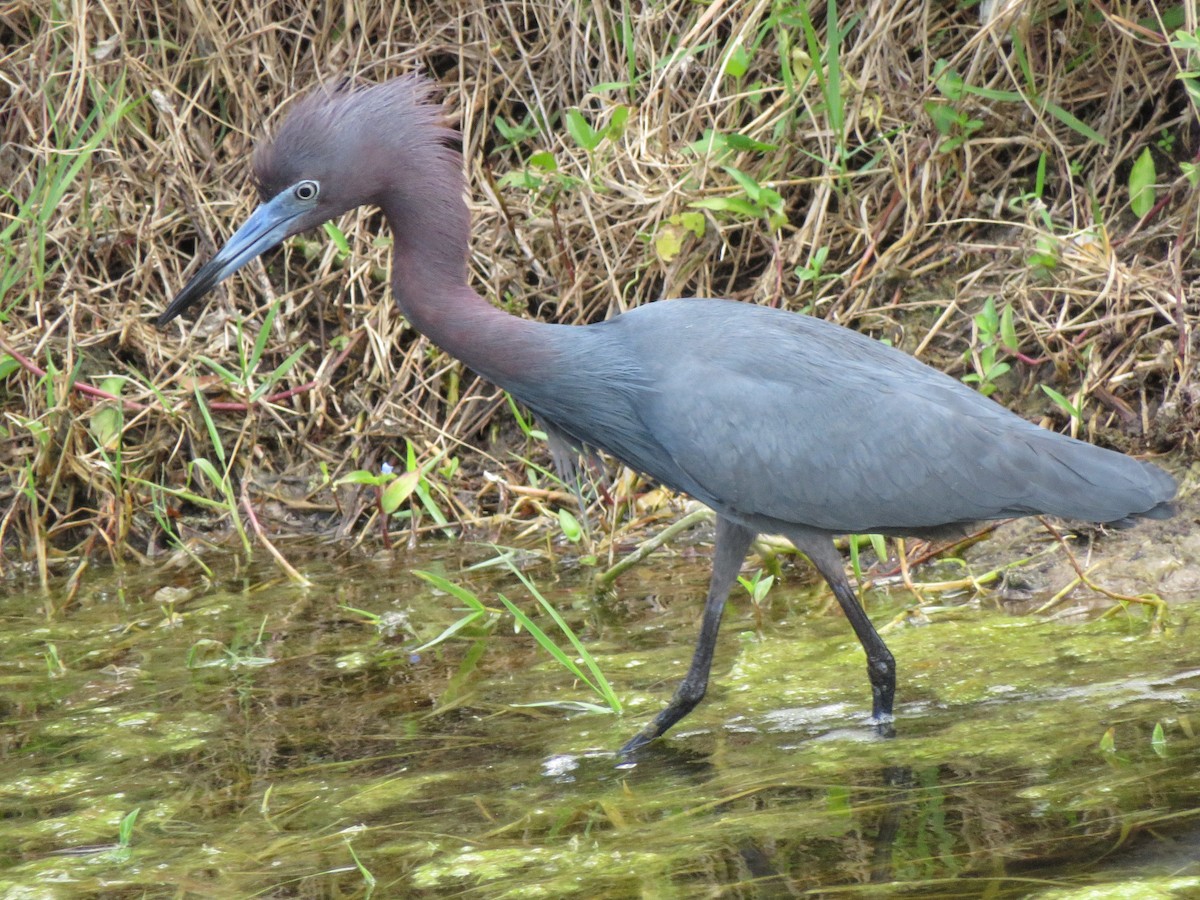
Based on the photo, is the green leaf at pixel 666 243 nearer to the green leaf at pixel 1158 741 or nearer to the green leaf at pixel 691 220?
the green leaf at pixel 691 220

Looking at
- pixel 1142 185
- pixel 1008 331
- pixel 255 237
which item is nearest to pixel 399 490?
pixel 255 237

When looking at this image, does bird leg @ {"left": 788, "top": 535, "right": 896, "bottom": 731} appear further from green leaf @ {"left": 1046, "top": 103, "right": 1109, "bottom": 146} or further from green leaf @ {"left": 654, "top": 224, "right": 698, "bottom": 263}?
green leaf @ {"left": 1046, "top": 103, "right": 1109, "bottom": 146}

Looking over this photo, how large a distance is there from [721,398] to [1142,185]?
6.73 feet

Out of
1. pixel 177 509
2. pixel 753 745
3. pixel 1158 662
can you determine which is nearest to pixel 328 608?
pixel 177 509

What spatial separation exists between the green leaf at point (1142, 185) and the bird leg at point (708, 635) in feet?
6.62

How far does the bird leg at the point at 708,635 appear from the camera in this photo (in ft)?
12.0

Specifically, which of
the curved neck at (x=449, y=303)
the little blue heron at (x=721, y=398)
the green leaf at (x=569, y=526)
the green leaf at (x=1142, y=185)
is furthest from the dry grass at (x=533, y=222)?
the curved neck at (x=449, y=303)

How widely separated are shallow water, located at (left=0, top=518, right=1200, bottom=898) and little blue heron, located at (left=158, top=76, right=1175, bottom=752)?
307 millimetres

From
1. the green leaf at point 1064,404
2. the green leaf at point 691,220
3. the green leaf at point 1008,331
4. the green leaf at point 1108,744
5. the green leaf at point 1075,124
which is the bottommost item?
the green leaf at point 1108,744

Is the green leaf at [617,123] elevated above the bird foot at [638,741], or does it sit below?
above

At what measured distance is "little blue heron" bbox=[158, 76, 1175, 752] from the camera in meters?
3.65

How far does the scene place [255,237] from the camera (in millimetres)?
3859

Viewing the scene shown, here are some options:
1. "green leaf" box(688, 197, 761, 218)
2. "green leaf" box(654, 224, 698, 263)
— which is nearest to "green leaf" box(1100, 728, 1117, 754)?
"green leaf" box(688, 197, 761, 218)

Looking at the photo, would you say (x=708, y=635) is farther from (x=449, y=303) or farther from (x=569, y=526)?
(x=449, y=303)
